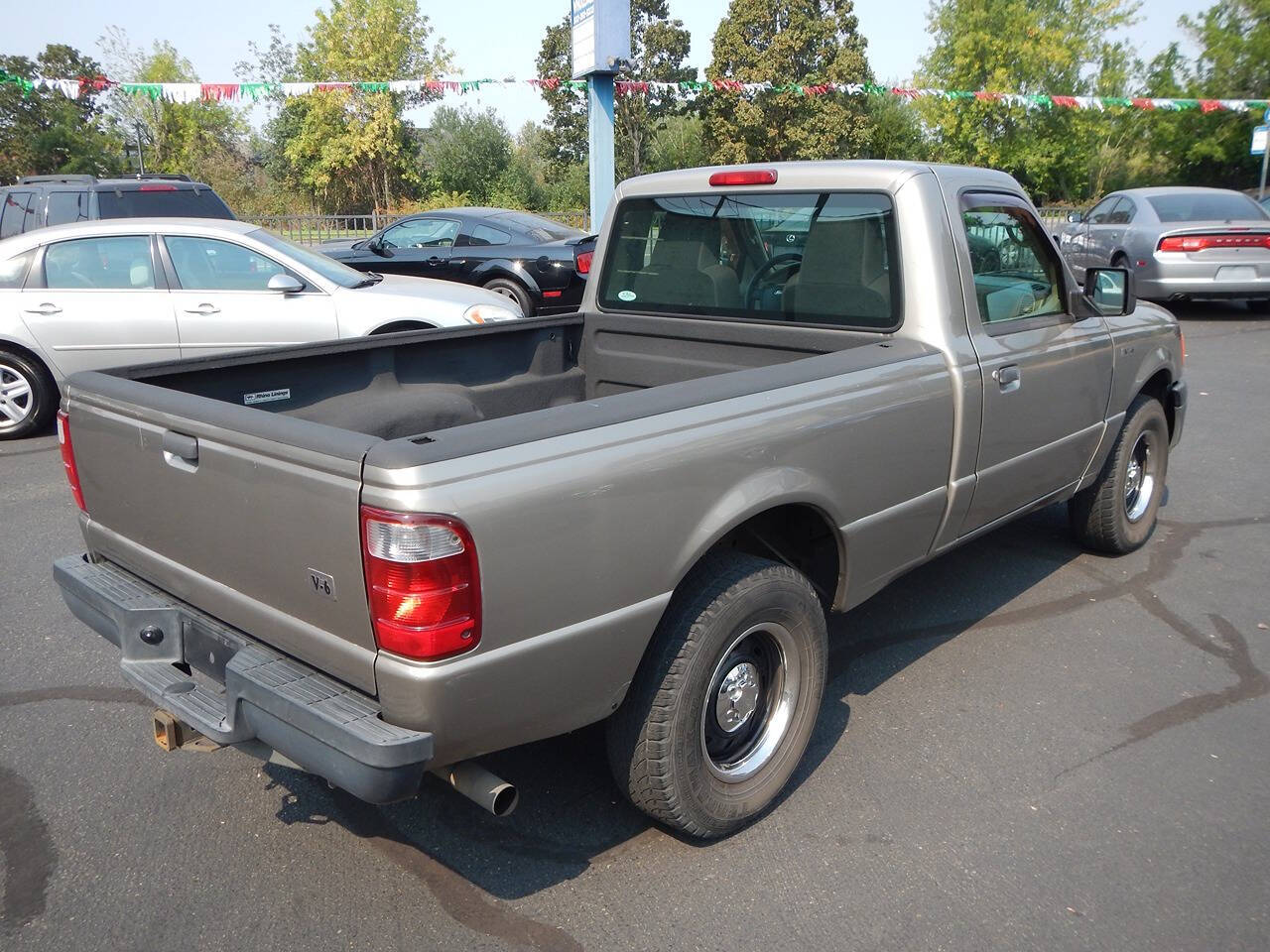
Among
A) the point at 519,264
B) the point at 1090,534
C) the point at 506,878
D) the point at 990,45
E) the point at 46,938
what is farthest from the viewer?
the point at 990,45

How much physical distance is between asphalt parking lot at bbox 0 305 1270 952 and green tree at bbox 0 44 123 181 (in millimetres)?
44705

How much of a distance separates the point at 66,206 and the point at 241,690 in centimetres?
973

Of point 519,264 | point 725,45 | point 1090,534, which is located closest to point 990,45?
point 725,45

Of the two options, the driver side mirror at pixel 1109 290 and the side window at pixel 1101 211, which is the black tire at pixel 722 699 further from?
the side window at pixel 1101 211

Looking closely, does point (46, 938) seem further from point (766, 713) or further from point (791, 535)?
point (791, 535)

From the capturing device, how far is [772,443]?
9.39 feet

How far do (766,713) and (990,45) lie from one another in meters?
40.9

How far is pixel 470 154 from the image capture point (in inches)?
1657

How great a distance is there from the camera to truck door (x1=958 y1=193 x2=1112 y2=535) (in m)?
3.84

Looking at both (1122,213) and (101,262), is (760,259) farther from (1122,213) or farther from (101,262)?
(1122,213)

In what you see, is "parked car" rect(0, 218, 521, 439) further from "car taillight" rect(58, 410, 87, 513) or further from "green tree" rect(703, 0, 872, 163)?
"green tree" rect(703, 0, 872, 163)

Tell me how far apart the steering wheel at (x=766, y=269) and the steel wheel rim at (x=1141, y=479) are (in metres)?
2.37

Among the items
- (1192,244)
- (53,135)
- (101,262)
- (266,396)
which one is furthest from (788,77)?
(266,396)

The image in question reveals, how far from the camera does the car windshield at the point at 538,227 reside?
518 inches
